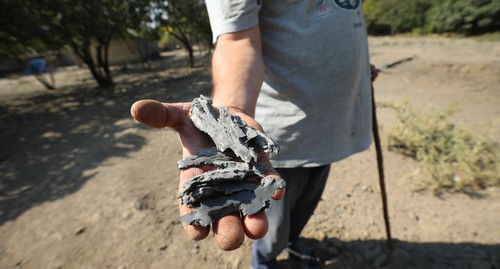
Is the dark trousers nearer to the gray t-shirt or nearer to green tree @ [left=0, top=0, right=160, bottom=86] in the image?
the gray t-shirt

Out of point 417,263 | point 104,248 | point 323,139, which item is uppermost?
point 323,139

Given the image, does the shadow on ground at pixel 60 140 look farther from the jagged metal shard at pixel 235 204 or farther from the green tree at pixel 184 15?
the green tree at pixel 184 15

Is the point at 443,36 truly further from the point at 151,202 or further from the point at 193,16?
the point at 151,202

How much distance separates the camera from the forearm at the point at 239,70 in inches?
57.3

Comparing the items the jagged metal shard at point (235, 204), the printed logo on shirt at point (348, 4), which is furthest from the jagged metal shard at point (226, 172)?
the printed logo on shirt at point (348, 4)

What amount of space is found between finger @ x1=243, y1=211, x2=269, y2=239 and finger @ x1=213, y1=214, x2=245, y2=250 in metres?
0.03

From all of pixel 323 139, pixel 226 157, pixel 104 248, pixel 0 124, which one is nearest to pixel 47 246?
pixel 104 248

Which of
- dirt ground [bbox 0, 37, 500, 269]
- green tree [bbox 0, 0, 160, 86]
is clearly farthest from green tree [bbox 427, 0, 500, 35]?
green tree [bbox 0, 0, 160, 86]

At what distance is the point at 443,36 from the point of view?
68.9 feet

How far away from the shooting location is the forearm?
1.46 meters

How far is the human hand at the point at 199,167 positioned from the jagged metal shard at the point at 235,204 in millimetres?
A: 24

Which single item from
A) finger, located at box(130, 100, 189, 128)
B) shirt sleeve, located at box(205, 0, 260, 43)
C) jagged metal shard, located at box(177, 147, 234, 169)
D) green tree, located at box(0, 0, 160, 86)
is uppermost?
green tree, located at box(0, 0, 160, 86)

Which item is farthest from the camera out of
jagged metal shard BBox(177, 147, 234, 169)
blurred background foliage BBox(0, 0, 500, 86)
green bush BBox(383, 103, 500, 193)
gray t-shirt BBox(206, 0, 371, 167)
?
blurred background foliage BBox(0, 0, 500, 86)

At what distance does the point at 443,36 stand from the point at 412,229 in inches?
932
